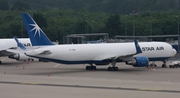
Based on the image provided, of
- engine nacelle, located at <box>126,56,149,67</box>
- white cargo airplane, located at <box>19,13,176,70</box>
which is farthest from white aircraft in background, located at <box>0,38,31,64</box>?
engine nacelle, located at <box>126,56,149,67</box>

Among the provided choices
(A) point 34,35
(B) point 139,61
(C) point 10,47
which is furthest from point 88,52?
(C) point 10,47

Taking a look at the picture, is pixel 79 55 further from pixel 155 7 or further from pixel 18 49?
pixel 155 7

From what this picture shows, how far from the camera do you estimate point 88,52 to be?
4981 cm

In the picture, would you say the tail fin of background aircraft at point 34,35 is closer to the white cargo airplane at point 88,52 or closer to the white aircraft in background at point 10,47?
the white cargo airplane at point 88,52

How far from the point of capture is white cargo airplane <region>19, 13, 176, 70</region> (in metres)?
47.9

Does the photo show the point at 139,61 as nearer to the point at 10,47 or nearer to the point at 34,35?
the point at 34,35

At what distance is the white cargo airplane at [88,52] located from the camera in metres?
47.9

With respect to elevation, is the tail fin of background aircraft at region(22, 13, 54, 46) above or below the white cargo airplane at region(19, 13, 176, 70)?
above

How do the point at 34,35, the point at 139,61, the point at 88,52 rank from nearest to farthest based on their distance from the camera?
the point at 139,61 < the point at 34,35 < the point at 88,52

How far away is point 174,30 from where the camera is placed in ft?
348

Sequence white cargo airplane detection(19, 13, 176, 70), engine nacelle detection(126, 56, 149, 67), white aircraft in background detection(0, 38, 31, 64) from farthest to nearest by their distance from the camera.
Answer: white aircraft in background detection(0, 38, 31, 64)
engine nacelle detection(126, 56, 149, 67)
white cargo airplane detection(19, 13, 176, 70)

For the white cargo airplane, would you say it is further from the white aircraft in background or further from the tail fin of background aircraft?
the white aircraft in background

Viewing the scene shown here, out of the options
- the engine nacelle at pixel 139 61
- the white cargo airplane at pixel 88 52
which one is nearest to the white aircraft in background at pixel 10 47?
the white cargo airplane at pixel 88 52

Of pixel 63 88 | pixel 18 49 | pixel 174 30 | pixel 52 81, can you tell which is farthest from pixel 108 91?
pixel 174 30
